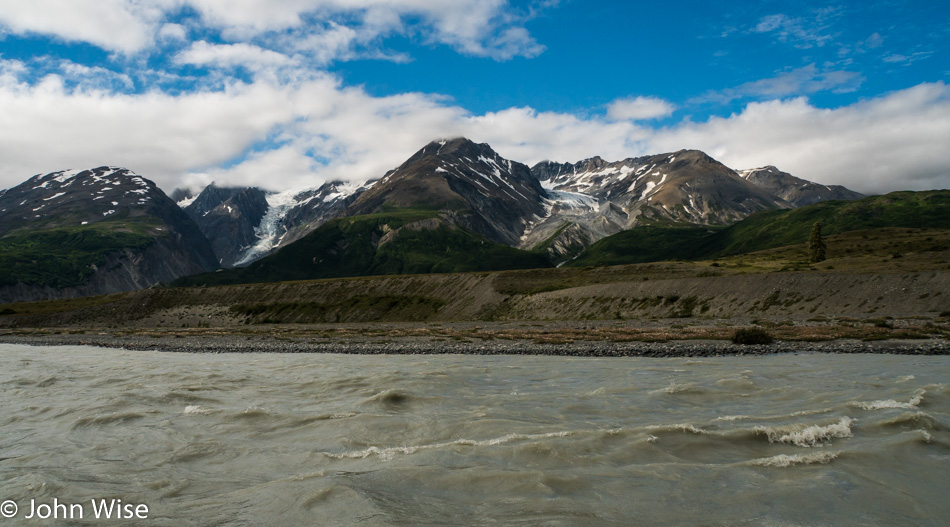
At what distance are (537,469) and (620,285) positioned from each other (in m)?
93.6

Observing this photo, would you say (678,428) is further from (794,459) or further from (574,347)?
(574,347)

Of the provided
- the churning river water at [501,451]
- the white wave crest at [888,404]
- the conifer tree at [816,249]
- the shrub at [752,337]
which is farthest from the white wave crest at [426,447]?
the conifer tree at [816,249]

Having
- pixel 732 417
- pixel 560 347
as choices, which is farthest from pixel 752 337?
pixel 732 417

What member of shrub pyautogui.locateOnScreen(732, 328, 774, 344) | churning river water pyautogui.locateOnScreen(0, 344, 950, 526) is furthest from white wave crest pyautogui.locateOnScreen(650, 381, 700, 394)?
shrub pyautogui.locateOnScreen(732, 328, 774, 344)

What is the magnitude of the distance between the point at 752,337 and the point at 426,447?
4060 centimetres

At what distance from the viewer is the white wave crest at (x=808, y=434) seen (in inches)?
662

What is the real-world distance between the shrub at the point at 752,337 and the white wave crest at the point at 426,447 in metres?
36.7

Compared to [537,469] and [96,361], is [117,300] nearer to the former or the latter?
[96,361]

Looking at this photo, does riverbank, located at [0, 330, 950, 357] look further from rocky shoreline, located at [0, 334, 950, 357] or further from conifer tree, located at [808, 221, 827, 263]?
conifer tree, located at [808, 221, 827, 263]

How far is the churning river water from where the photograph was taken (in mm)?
12102

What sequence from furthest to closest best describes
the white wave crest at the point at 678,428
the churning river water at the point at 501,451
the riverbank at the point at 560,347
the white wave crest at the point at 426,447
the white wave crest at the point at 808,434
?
the riverbank at the point at 560,347, the white wave crest at the point at 678,428, the white wave crest at the point at 426,447, the white wave crest at the point at 808,434, the churning river water at the point at 501,451

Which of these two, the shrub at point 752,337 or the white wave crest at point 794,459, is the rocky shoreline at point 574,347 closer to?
the shrub at point 752,337

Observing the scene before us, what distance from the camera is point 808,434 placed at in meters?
17.2

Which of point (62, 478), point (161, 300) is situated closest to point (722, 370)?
point (62, 478)
